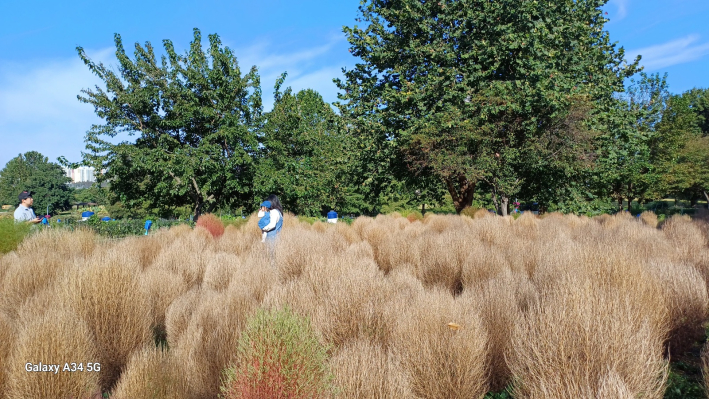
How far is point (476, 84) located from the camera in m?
16.4

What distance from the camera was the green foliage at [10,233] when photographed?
892 cm

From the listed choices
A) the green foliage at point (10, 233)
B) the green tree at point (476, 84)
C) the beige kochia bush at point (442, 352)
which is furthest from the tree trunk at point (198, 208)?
the beige kochia bush at point (442, 352)

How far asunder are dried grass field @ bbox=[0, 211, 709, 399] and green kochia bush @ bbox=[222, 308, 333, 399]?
0.04ft

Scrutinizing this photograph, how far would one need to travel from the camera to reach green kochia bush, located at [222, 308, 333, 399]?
8.94 ft

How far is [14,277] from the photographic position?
6.24m

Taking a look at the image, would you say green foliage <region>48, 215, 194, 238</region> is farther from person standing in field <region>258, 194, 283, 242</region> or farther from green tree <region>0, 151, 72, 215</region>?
green tree <region>0, 151, 72, 215</region>

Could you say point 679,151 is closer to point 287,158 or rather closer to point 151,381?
point 287,158

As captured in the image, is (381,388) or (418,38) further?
(418,38)

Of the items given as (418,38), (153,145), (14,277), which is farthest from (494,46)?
(153,145)

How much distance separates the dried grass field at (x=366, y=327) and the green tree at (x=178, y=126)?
49.9 ft

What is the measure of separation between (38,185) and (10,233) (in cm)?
10584

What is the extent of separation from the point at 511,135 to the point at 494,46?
345cm

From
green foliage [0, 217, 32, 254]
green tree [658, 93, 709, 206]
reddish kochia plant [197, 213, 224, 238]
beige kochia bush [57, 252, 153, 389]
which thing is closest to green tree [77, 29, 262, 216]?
reddish kochia plant [197, 213, 224, 238]

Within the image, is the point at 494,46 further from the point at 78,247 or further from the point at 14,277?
the point at 14,277
